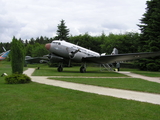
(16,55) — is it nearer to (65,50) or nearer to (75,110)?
(75,110)

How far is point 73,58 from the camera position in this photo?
25.5 meters

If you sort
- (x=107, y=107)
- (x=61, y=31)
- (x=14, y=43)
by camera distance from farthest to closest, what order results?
(x=61, y=31), (x=14, y=43), (x=107, y=107)

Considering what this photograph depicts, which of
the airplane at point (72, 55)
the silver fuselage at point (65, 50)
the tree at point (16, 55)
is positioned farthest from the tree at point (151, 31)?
the tree at point (16, 55)

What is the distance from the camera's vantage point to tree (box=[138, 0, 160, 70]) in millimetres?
32938

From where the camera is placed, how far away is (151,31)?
34.0 metres

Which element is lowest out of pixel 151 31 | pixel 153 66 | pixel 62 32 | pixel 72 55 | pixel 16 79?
pixel 16 79

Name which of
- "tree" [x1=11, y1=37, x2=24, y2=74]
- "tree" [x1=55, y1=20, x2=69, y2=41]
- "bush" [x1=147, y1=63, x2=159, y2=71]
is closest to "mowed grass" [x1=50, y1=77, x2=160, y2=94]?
"tree" [x1=11, y1=37, x2=24, y2=74]

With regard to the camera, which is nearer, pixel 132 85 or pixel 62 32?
pixel 132 85

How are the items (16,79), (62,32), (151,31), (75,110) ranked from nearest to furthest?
(75,110)
(16,79)
(151,31)
(62,32)

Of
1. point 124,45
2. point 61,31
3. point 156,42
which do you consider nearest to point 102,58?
point 156,42

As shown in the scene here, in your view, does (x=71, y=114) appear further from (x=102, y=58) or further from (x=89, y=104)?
(x=102, y=58)

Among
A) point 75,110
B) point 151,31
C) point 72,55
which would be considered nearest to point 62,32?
point 151,31

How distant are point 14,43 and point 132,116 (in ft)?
35.9

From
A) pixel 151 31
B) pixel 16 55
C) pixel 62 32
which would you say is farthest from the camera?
pixel 62 32
